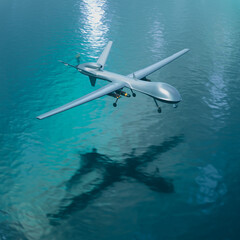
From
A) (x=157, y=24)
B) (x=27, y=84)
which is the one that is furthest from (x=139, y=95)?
(x=157, y=24)

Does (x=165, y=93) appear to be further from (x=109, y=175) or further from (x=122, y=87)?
(x=109, y=175)

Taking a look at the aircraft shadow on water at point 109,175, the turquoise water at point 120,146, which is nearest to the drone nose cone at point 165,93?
the turquoise water at point 120,146

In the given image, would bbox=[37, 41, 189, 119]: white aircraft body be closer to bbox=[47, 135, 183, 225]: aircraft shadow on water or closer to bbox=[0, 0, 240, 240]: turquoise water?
bbox=[0, 0, 240, 240]: turquoise water

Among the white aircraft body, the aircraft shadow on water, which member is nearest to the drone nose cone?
the white aircraft body

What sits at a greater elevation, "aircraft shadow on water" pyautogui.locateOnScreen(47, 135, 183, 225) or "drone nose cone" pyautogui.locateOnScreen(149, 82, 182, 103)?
"drone nose cone" pyautogui.locateOnScreen(149, 82, 182, 103)

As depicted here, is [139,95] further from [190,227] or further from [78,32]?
[78,32]

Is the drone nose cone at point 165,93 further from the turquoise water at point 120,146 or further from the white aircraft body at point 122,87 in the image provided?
the turquoise water at point 120,146

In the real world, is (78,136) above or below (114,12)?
below
